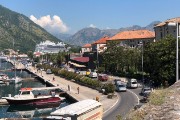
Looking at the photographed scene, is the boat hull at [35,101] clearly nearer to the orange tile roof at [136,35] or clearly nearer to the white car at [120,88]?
the white car at [120,88]

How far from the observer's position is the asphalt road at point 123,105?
1703 inches

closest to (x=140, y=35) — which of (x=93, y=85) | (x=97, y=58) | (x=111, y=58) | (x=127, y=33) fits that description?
(x=127, y=33)

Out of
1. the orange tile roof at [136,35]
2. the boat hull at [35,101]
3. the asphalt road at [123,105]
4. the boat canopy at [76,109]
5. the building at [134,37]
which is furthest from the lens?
the orange tile roof at [136,35]

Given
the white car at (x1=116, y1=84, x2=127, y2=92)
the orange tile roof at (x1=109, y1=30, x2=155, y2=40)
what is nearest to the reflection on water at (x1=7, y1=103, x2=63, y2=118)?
the white car at (x1=116, y1=84, x2=127, y2=92)

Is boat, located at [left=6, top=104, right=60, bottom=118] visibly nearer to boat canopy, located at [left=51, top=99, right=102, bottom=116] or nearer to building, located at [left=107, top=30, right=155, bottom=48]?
boat canopy, located at [left=51, top=99, right=102, bottom=116]

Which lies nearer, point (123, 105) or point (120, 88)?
point (123, 105)

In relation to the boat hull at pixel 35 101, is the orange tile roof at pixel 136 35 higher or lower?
higher

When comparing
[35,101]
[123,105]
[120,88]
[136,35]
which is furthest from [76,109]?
[136,35]

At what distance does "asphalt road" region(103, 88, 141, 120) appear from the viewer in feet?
142

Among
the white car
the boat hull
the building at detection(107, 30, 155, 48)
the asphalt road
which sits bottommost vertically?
the boat hull

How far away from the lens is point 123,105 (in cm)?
5112

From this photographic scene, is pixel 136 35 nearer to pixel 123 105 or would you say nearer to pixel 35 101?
pixel 35 101

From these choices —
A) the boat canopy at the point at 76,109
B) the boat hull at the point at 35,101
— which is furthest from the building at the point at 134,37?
the boat canopy at the point at 76,109

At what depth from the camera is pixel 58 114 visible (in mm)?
32250
